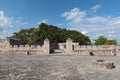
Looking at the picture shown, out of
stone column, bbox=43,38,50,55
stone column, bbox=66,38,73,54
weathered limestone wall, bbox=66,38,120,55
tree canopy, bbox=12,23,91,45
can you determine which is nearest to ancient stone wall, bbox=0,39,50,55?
stone column, bbox=43,38,50,55

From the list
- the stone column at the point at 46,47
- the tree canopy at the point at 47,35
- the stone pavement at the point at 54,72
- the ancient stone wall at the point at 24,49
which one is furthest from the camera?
the tree canopy at the point at 47,35

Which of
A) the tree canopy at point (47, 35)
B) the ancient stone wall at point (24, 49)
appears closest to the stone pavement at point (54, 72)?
the ancient stone wall at point (24, 49)

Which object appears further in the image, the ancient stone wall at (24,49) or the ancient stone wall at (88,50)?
the ancient stone wall at (24,49)

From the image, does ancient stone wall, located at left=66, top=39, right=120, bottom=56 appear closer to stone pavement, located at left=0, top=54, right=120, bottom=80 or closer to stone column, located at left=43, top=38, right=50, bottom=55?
stone column, located at left=43, top=38, right=50, bottom=55

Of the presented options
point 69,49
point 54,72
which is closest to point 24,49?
point 69,49

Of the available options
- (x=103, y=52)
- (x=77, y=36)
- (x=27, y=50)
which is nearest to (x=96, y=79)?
(x=103, y=52)

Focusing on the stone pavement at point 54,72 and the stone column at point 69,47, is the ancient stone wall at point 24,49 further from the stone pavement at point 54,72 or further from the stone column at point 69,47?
the stone pavement at point 54,72

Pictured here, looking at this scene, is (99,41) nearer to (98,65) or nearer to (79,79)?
(98,65)

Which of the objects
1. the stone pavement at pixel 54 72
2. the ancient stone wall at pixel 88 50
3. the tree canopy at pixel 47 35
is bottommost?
the stone pavement at pixel 54 72

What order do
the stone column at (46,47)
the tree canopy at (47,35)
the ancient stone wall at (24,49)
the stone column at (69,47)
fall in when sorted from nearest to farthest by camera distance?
the stone column at (69,47)
the stone column at (46,47)
the ancient stone wall at (24,49)
the tree canopy at (47,35)

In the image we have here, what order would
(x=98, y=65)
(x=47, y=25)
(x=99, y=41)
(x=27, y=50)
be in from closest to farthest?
(x=98, y=65) < (x=27, y=50) < (x=47, y=25) < (x=99, y=41)

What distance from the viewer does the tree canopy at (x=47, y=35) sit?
5030 cm

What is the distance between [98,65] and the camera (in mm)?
11188

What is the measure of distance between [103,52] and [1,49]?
15204mm
